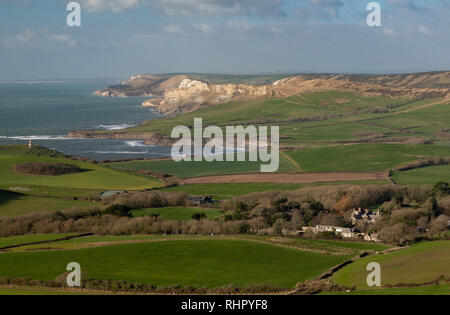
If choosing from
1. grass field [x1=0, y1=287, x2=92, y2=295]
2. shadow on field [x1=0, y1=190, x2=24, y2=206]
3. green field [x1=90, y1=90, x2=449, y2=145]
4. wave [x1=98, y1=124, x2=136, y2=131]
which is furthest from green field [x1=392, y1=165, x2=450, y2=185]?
wave [x1=98, y1=124, x2=136, y2=131]

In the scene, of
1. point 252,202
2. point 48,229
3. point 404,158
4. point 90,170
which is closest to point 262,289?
point 48,229

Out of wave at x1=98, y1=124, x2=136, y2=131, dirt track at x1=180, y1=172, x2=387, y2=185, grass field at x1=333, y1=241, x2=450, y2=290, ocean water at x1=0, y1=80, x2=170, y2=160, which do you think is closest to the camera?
grass field at x1=333, y1=241, x2=450, y2=290

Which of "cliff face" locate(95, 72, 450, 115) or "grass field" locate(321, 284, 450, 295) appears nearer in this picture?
"grass field" locate(321, 284, 450, 295)

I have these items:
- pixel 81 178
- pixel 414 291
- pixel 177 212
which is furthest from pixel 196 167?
pixel 414 291

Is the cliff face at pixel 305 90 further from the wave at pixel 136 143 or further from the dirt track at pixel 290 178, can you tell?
the dirt track at pixel 290 178

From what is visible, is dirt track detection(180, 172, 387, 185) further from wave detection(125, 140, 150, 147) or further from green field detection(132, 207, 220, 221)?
wave detection(125, 140, 150, 147)
